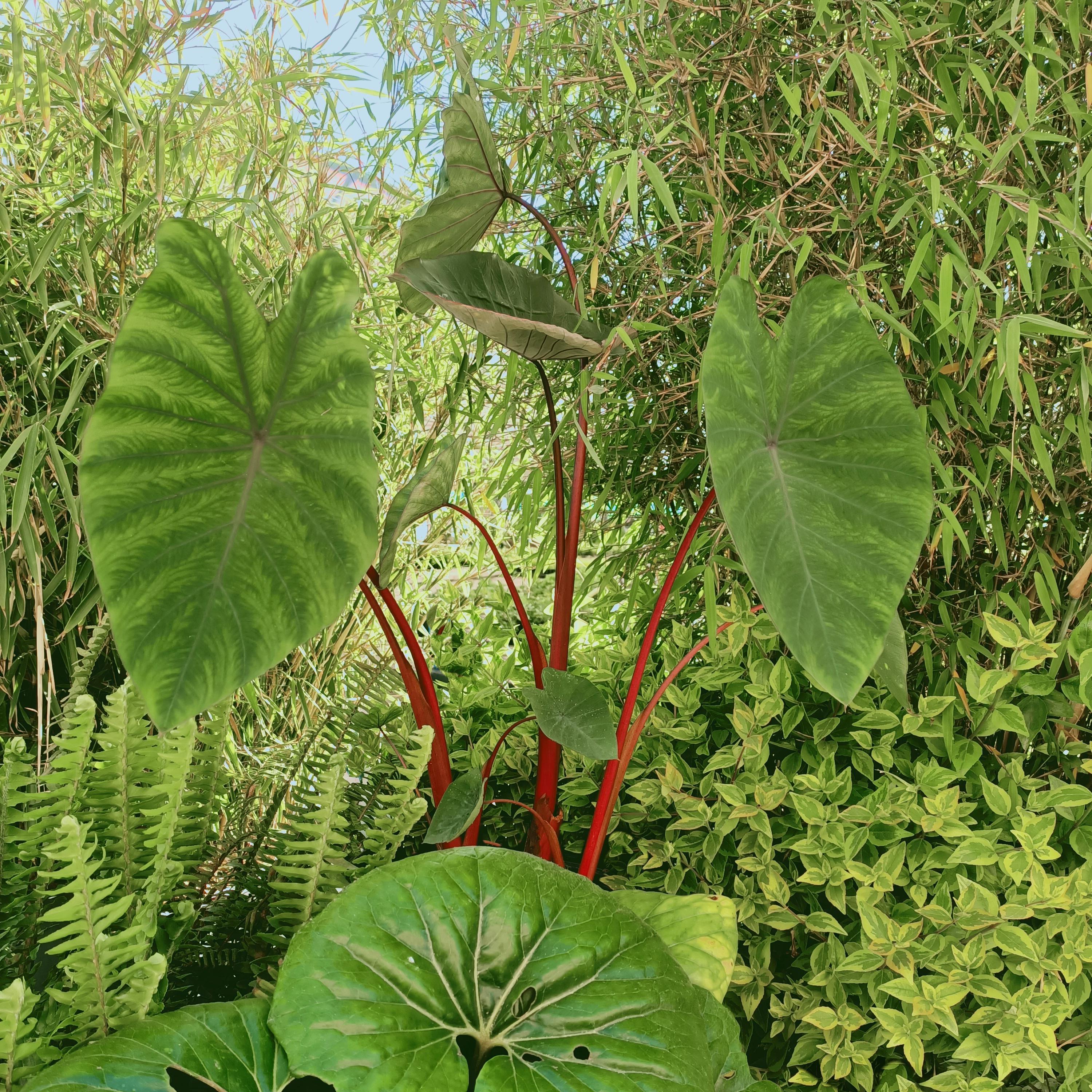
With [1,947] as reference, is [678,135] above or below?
above

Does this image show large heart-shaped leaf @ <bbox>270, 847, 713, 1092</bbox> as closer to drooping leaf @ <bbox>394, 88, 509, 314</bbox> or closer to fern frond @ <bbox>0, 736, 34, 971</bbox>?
fern frond @ <bbox>0, 736, 34, 971</bbox>

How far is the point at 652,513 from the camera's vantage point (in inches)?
55.9

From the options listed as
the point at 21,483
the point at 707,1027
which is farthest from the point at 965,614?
the point at 21,483

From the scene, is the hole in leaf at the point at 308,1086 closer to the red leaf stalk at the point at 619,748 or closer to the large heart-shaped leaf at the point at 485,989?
the large heart-shaped leaf at the point at 485,989

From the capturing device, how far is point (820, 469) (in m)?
0.84

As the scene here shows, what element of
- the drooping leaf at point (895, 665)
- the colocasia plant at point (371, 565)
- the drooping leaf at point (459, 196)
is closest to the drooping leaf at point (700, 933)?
the colocasia plant at point (371, 565)

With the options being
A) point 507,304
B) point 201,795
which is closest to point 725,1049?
point 201,795

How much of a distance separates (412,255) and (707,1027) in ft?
3.13

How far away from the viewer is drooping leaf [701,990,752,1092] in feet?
2.71

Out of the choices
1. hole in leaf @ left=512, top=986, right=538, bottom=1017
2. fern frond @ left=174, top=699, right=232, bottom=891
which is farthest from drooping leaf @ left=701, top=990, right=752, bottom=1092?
fern frond @ left=174, top=699, right=232, bottom=891

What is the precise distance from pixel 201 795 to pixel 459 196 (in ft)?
2.47

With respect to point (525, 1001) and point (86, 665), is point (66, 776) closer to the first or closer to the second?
point (86, 665)

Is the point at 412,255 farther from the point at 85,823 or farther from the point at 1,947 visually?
the point at 1,947

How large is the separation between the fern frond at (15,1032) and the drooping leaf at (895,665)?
2.57ft
